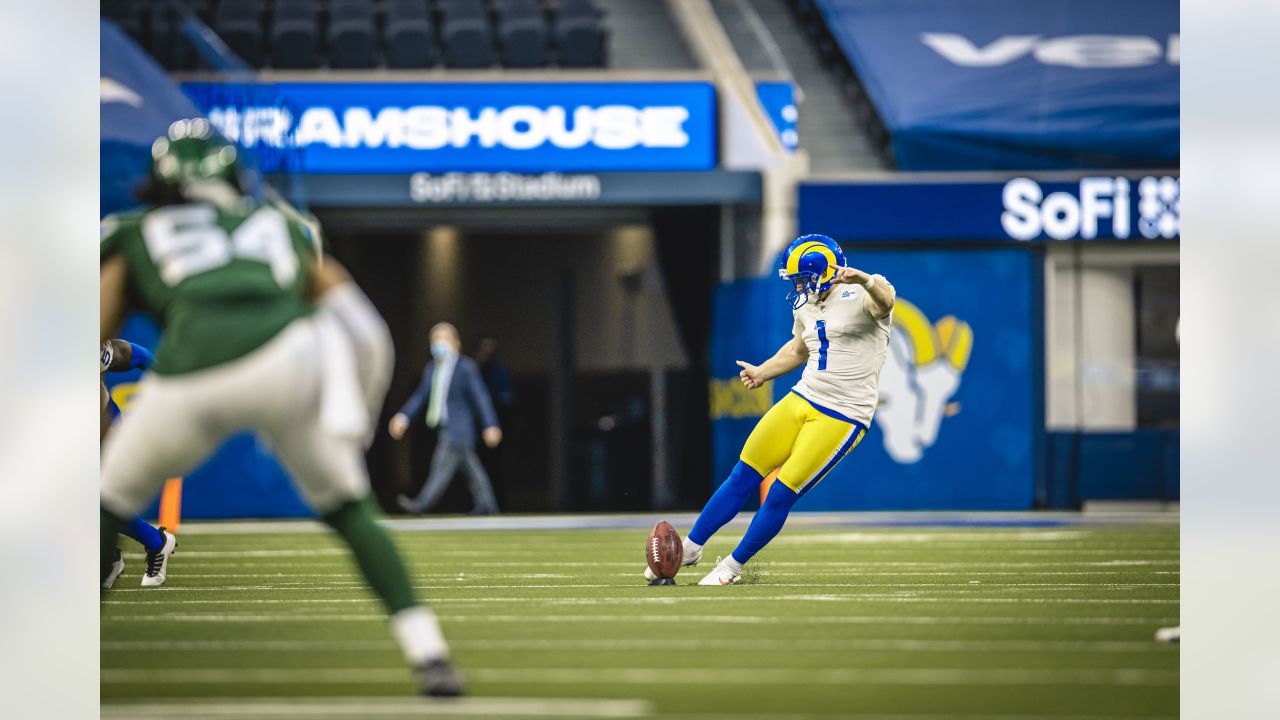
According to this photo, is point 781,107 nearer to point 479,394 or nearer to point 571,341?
point 571,341

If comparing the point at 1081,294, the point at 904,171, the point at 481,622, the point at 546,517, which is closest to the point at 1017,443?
the point at 1081,294

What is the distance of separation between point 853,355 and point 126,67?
8.33 metres

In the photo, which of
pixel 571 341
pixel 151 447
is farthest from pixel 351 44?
pixel 151 447

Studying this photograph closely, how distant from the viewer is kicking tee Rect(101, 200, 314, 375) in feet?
18.6

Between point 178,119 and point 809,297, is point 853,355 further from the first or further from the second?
point 178,119

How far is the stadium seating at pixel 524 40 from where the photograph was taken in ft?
59.4

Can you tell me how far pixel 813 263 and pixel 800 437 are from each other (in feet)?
2.83

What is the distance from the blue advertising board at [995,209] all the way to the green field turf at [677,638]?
6.26 m

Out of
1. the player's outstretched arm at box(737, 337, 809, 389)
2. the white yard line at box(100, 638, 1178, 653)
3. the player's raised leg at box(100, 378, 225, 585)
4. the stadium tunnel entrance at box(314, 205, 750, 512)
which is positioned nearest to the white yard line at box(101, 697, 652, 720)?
the player's raised leg at box(100, 378, 225, 585)

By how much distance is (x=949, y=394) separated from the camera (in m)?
18.0

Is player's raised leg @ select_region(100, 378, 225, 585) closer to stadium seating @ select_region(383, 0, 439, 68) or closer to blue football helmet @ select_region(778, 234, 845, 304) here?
blue football helmet @ select_region(778, 234, 845, 304)

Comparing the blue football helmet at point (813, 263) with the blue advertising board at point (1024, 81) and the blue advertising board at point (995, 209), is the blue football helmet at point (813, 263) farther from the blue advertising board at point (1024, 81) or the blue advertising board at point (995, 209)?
the blue advertising board at point (1024, 81)

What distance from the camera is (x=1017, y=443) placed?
707 inches
